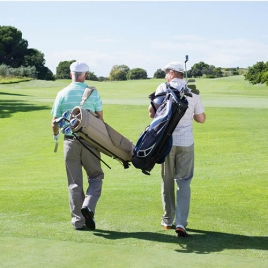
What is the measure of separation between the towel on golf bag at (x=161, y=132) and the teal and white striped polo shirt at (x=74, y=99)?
75cm

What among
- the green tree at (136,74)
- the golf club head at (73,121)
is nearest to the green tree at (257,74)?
the green tree at (136,74)

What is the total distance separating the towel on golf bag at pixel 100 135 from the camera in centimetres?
Result: 624

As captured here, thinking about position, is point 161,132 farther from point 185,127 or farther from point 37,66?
point 37,66

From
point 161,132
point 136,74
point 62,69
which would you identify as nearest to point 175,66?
point 161,132

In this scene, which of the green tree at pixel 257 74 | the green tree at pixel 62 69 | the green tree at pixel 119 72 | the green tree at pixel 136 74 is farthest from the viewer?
the green tree at pixel 119 72

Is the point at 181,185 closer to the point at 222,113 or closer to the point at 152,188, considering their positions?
the point at 152,188

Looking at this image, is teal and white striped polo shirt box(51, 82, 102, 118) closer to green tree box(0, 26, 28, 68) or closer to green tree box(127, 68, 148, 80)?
green tree box(0, 26, 28, 68)

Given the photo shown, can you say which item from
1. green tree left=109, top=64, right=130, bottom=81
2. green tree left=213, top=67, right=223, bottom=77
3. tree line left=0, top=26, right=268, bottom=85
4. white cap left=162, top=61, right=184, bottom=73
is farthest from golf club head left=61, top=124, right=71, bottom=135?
green tree left=109, top=64, right=130, bottom=81

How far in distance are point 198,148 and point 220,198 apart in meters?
7.50

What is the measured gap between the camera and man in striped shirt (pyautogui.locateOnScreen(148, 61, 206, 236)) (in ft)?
21.7

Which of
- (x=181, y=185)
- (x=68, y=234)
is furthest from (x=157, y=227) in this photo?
(x=68, y=234)

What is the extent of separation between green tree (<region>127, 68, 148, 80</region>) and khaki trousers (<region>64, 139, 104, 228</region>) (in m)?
115

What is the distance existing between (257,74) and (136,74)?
Answer: 44285mm

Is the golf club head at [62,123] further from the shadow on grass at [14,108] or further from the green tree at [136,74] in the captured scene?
the green tree at [136,74]
